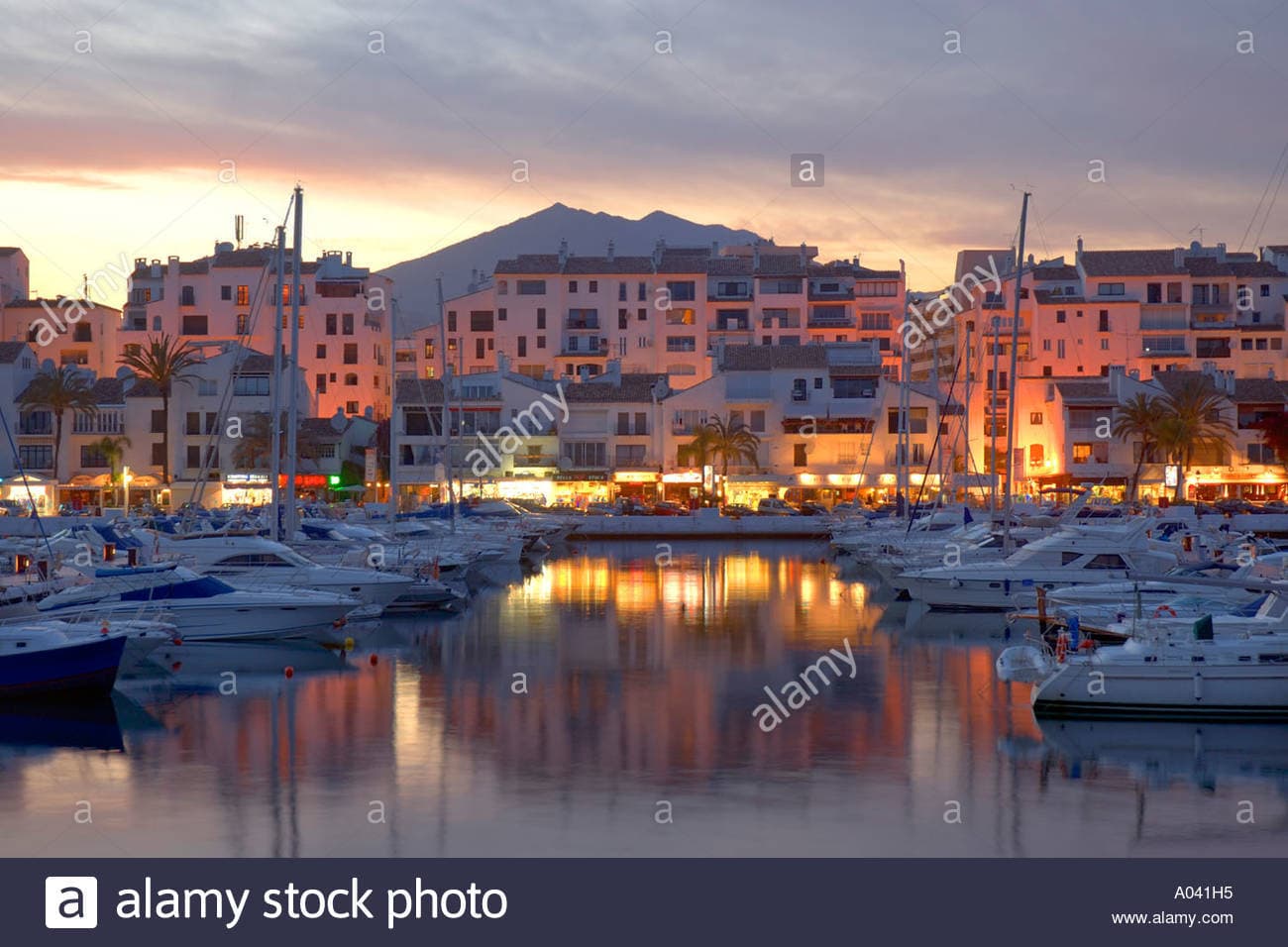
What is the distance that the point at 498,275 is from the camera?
4754 inches

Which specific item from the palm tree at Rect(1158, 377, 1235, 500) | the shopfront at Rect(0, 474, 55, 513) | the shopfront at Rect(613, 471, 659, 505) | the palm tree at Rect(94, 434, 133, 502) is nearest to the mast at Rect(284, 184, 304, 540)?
the shopfront at Rect(0, 474, 55, 513)

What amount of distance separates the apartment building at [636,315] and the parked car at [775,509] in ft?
77.3

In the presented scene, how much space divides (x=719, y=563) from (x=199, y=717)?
1638 inches

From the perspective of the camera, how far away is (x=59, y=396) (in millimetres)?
91438

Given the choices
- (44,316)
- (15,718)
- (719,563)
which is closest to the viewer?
(15,718)

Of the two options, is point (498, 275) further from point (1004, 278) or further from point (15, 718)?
point (15, 718)

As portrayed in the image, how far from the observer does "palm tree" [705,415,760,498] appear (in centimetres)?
9762

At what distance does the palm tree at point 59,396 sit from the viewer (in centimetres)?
9181

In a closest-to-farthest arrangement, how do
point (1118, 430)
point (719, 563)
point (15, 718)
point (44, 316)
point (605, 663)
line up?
point (15, 718) < point (605, 663) < point (719, 563) < point (1118, 430) < point (44, 316)

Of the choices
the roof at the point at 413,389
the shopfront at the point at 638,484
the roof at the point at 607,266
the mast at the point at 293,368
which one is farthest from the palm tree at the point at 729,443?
the mast at the point at 293,368

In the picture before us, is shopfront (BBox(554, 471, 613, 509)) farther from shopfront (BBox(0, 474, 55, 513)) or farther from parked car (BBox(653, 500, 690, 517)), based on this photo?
shopfront (BBox(0, 474, 55, 513))

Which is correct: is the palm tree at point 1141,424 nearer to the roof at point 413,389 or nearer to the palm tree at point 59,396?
the roof at point 413,389
